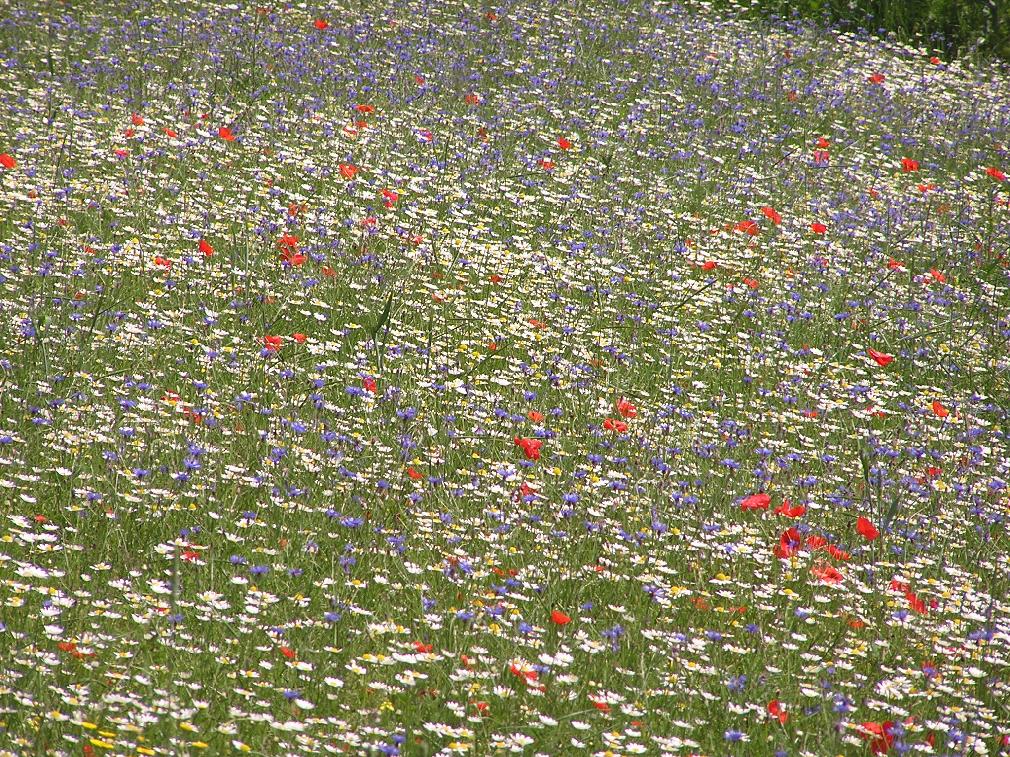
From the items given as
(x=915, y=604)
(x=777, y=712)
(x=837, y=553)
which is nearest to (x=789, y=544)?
(x=837, y=553)

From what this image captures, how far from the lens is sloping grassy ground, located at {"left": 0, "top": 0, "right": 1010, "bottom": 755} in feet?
10.9

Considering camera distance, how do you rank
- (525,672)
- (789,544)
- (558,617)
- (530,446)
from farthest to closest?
(530,446)
(789,544)
(558,617)
(525,672)

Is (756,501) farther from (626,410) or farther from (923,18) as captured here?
(923,18)

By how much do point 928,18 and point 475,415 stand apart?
35.4 ft

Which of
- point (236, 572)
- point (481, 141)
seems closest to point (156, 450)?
point (236, 572)

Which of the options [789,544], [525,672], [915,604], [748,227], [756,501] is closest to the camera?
[525,672]

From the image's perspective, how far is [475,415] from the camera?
16.0 ft

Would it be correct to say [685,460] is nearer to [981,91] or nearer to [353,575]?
[353,575]

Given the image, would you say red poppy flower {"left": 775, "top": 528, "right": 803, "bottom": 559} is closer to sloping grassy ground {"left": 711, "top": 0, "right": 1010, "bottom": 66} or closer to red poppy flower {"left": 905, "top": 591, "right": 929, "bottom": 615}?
red poppy flower {"left": 905, "top": 591, "right": 929, "bottom": 615}

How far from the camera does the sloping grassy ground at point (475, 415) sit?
3328 millimetres

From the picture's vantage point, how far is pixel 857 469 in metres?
5.02

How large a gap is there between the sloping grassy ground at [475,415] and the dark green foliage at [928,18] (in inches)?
169

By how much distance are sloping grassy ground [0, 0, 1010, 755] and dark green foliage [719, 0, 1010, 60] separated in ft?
14.1

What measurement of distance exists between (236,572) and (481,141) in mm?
5026
